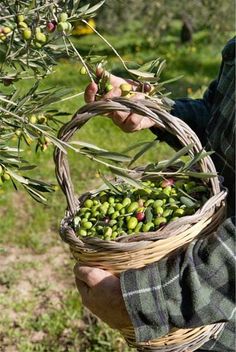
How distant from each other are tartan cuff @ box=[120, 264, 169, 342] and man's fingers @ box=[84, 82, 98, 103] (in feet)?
1.39

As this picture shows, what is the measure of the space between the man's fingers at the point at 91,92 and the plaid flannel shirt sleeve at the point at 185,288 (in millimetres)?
423

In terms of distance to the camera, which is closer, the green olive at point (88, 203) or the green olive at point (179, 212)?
the green olive at point (179, 212)

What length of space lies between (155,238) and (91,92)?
385 millimetres

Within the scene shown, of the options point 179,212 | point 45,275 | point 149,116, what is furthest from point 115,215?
point 45,275

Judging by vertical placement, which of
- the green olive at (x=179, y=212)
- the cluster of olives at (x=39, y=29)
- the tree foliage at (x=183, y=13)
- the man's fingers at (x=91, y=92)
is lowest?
the tree foliage at (x=183, y=13)

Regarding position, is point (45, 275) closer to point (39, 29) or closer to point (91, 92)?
point (91, 92)

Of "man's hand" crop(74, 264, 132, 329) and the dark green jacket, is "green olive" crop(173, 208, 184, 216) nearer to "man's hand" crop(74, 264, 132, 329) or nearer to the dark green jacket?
the dark green jacket

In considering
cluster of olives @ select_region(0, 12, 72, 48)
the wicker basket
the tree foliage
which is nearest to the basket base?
the wicker basket

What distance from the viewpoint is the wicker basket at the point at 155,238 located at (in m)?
1.39

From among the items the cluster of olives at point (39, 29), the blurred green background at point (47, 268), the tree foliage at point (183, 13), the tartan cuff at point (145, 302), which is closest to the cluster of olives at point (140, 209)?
the tartan cuff at point (145, 302)

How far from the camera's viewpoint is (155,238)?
54.7 inches

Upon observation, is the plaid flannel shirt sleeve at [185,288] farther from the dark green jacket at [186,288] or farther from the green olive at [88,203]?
the green olive at [88,203]

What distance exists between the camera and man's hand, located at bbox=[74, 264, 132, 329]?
148 centimetres

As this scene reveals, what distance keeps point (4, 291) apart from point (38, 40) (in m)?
2.30
